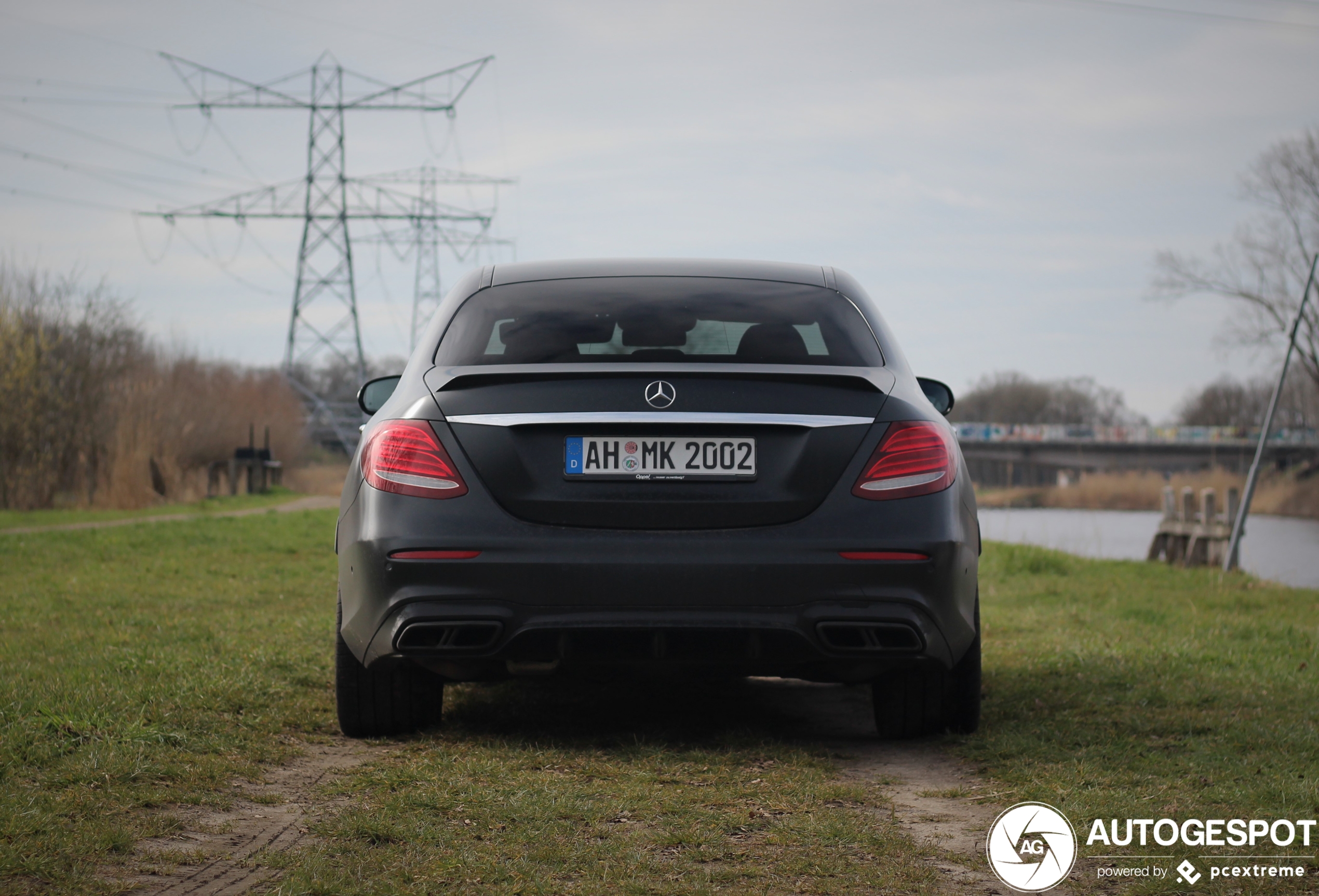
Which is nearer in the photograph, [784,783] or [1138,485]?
[784,783]

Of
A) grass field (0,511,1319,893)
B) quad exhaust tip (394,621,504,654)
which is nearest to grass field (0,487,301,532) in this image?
grass field (0,511,1319,893)

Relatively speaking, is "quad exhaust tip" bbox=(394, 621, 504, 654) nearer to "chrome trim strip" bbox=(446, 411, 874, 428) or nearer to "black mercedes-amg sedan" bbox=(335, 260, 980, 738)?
"black mercedes-amg sedan" bbox=(335, 260, 980, 738)

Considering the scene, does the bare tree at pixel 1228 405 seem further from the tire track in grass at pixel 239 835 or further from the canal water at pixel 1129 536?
the tire track in grass at pixel 239 835

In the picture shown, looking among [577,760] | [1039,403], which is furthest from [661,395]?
[1039,403]

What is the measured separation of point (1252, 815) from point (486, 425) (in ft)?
7.93

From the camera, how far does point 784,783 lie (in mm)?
4016

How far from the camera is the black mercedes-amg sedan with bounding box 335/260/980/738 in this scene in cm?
399

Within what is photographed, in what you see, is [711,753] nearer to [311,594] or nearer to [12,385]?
[311,594]

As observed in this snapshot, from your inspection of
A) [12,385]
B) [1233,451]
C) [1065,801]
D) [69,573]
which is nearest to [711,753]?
[1065,801]

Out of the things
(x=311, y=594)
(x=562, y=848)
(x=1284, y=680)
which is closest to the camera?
(x=562, y=848)

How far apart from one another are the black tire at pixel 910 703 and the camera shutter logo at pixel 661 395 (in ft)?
4.33

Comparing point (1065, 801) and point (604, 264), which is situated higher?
point (604, 264)

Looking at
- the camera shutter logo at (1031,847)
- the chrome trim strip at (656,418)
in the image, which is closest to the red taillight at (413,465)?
the chrome trim strip at (656,418)

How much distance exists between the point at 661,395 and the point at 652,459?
199mm
